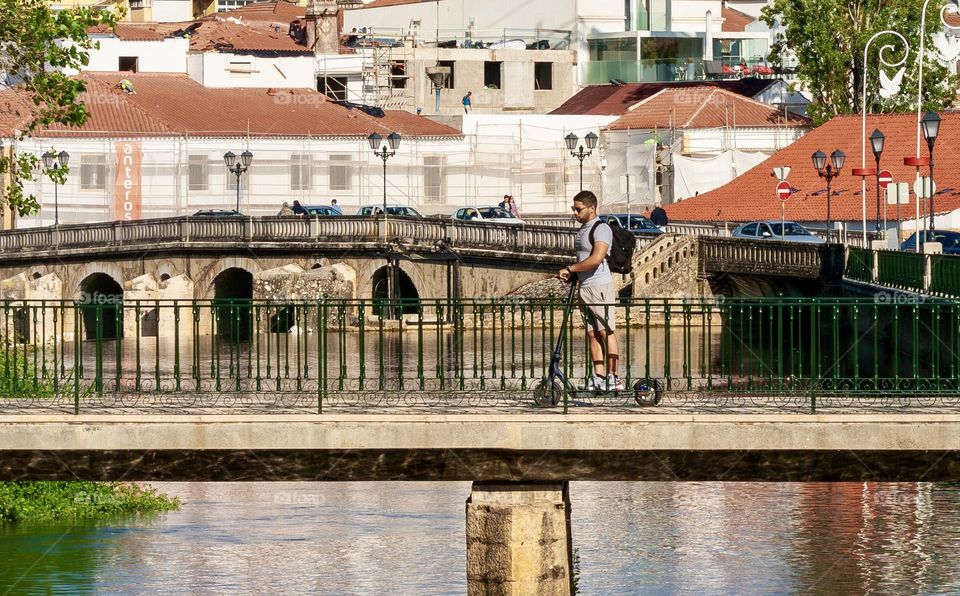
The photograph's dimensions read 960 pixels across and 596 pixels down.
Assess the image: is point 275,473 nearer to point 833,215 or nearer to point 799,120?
point 833,215

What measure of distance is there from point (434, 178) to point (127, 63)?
41.6 feet

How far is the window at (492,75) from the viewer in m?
89.2

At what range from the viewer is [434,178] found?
7288cm

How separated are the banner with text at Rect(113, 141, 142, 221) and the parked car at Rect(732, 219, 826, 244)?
20.2 meters

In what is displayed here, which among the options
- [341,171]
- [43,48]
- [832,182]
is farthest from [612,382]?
[341,171]

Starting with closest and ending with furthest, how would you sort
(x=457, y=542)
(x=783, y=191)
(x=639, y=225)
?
(x=457, y=542)
(x=783, y=191)
(x=639, y=225)

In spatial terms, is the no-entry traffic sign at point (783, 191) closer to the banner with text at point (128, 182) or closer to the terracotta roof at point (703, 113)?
the terracotta roof at point (703, 113)

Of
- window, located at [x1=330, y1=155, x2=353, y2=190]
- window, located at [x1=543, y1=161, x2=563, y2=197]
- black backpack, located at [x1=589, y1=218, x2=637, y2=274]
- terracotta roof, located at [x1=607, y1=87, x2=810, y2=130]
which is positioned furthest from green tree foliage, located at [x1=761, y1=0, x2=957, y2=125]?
black backpack, located at [x1=589, y1=218, x2=637, y2=274]

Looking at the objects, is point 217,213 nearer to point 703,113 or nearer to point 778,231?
point 778,231

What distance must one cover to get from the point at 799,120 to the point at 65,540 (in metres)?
55.6

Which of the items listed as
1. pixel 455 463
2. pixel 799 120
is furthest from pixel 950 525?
pixel 799 120

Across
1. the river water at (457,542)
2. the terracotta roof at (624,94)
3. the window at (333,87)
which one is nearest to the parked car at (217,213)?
the window at (333,87)

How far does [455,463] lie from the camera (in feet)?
52.4

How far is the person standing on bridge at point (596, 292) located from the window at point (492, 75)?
72.4 metres
